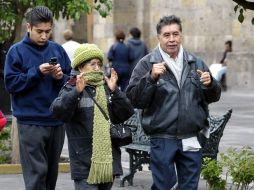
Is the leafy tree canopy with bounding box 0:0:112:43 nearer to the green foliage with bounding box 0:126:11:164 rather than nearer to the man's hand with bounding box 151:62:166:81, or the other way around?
the green foliage with bounding box 0:126:11:164

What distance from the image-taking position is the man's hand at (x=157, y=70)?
23.0ft

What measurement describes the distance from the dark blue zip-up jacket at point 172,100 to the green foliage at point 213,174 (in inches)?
46.8

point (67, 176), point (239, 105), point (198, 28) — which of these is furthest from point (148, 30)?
point (67, 176)

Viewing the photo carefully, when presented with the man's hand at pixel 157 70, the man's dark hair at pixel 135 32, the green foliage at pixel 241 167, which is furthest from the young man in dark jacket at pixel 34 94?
the man's dark hair at pixel 135 32

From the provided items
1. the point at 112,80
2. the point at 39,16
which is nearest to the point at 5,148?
the point at 39,16

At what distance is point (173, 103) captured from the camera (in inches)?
284

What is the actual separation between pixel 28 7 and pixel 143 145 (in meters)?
3.35

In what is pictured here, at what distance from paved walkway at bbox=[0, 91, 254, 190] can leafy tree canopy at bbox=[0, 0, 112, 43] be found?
1920 millimetres

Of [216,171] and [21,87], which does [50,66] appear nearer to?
[21,87]

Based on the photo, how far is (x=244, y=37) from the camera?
2712 cm

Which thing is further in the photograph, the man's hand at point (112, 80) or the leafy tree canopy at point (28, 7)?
the leafy tree canopy at point (28, 7)

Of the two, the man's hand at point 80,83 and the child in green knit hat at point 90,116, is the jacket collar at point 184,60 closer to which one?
the child in green knit hat at point 90,116

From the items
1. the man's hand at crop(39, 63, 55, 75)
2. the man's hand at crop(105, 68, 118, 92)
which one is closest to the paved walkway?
the man's hand at crop(39, 63, 55, 75)

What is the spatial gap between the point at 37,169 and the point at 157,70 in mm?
1398
